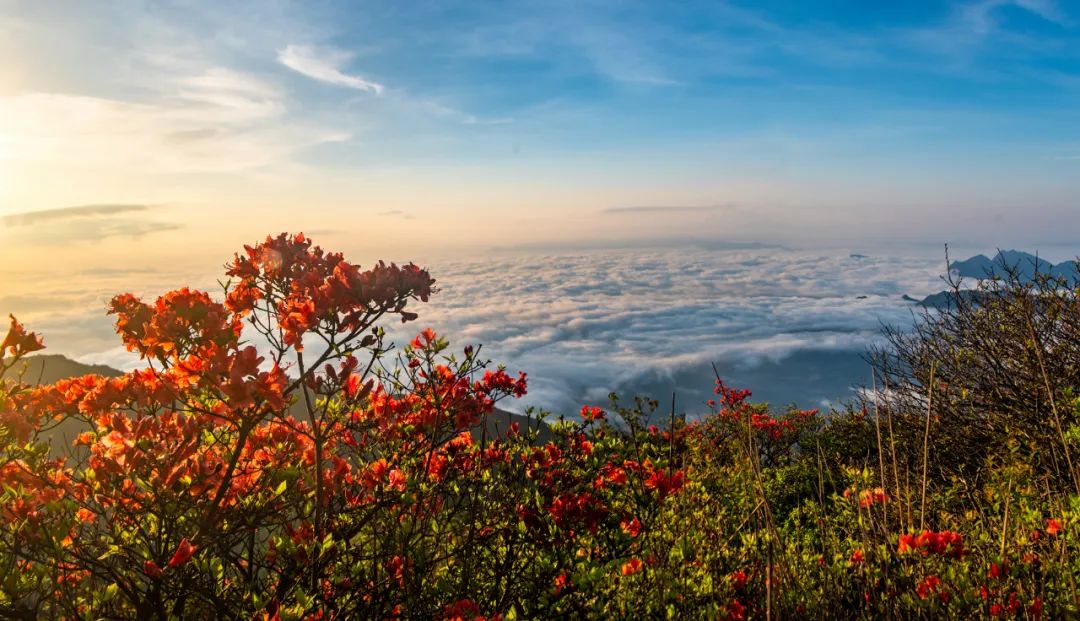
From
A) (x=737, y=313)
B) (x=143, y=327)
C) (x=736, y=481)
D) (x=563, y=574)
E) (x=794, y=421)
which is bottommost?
(x=737, y=313)

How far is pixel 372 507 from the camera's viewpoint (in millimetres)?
3463

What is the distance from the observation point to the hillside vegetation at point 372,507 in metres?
2.90

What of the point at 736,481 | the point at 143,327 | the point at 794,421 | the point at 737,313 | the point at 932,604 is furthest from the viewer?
the point at 737,313

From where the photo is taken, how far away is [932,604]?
2.53 metres

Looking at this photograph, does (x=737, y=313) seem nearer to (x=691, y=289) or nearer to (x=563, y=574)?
(x=691, y=289)

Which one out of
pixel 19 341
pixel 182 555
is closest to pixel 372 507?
pixel 182 555

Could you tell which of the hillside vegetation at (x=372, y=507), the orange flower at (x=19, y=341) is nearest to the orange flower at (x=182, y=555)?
the hillside vegetation at (x=372, y=507)

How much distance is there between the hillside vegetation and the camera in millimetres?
2902

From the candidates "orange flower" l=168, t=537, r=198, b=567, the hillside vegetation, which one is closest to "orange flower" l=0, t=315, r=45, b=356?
the hillside vegetation

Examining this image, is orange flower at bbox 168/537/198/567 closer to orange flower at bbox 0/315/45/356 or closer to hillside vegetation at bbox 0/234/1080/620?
hillside vegetation at bbox 0/234/1080/620

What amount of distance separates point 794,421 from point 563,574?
11733mm

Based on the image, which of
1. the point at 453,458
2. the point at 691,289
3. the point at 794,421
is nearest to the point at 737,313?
the point at 691,289

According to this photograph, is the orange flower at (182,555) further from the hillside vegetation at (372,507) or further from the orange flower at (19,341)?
the orange flower at (19,341)

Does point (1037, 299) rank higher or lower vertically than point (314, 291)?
lower
